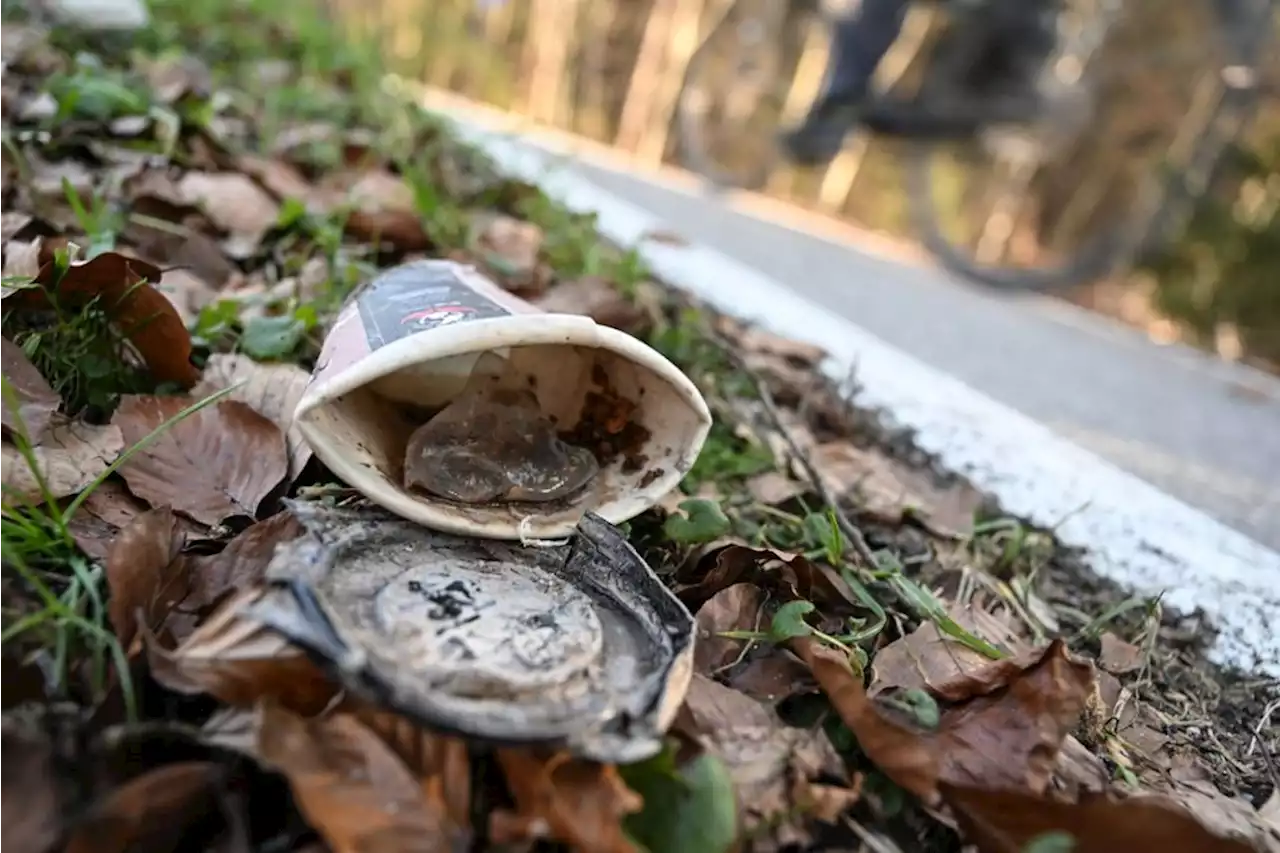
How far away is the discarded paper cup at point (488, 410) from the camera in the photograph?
831 millimetres

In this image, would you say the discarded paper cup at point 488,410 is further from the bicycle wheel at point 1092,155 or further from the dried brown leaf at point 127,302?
the bicycle wheel at point 1092,155

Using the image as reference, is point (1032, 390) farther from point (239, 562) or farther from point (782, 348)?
point (239, 562)

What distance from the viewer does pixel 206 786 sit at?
619 mm

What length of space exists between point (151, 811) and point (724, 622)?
44cm

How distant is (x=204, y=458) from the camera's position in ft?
3.07

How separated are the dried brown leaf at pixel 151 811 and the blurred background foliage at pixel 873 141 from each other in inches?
116

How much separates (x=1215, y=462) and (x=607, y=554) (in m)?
1.31

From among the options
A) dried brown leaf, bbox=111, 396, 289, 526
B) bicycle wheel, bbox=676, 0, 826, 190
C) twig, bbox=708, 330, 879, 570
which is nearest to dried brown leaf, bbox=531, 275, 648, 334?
twig, bbox=708, 330, 879, 570

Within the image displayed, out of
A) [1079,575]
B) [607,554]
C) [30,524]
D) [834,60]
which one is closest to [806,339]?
[1079,575]

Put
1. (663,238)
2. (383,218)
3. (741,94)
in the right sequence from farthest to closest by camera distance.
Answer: (741,94) → (663,238) → (383,218)

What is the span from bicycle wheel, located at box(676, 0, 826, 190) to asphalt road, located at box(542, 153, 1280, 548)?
2540mm

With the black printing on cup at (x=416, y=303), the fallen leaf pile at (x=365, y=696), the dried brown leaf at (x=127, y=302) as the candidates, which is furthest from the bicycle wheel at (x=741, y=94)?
the dried brown leaf at (x=127, y=302)

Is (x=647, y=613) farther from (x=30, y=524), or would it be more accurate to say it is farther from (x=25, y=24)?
(x=25, y=24)

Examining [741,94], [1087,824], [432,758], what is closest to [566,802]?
[432,758]
